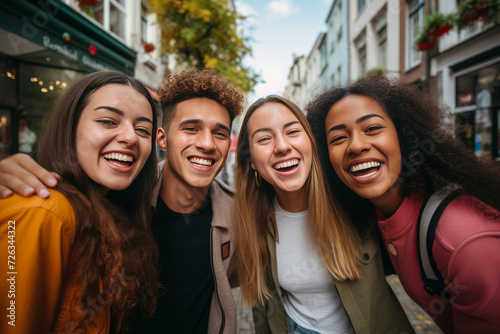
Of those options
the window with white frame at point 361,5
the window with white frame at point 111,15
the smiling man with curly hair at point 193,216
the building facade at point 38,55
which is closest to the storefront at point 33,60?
the building facade at point 38,55

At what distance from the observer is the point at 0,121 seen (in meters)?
4.64

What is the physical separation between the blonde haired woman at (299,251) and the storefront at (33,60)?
4.23 metres

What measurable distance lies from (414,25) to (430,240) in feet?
36.8

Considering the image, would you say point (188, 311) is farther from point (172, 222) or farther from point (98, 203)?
point (98, 203)

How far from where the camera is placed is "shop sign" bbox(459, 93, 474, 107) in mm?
7121

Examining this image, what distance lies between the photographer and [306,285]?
1.72m

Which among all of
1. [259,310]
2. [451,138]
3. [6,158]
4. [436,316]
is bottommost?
[259,310]

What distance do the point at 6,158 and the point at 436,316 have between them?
2408mm

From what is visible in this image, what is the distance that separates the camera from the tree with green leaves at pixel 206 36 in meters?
7.28

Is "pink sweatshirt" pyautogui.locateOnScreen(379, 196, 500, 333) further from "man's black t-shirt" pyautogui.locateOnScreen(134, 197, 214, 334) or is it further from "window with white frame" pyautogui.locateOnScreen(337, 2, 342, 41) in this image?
"window with white frame" pyautogui.locateOnScreen(337, 2, 342, 41)

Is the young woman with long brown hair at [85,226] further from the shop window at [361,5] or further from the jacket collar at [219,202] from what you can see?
the shop window at [361,5]

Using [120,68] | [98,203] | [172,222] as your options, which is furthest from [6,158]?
[120,68]

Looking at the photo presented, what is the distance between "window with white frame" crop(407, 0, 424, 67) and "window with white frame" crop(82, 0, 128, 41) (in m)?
10.4

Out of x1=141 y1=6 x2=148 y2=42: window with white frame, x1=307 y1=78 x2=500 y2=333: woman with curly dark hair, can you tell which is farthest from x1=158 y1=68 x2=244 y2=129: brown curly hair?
x1=141 y1=6 x2=148 y2=42: window with white frame
